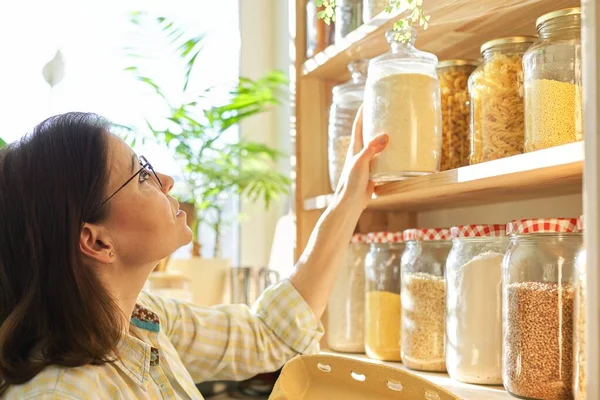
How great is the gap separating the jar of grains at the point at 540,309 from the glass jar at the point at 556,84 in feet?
0.35

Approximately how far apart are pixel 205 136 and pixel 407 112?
3.69 ft

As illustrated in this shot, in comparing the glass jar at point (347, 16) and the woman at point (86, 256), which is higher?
the glass jar at point (347, 16)

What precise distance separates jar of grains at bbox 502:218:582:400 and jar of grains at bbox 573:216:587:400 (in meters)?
0.02

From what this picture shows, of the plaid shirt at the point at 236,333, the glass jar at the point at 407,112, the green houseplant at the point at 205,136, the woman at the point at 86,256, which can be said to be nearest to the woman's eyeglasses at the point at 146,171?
the woman at the point at 86,256

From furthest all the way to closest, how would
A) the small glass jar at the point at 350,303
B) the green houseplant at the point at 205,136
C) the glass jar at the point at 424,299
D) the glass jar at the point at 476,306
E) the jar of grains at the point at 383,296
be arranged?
the green houseplant at the point at 205,136 → the small glass jar at the point at 350,303 → the jar of grains at the point at 383,296 → the glass jar at the point at 424,299 → the glass jar at the point at 476,306

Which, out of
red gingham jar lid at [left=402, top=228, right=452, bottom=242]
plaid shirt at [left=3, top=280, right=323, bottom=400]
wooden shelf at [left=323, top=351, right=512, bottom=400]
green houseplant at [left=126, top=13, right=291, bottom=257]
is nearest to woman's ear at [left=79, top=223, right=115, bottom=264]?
plaid shirt at [left=3, top=280, right=323, bottom=400]

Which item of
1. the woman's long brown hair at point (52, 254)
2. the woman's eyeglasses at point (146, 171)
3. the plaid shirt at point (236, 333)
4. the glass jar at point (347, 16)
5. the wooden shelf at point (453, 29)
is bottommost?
the plaid shirt at point (236, 333)

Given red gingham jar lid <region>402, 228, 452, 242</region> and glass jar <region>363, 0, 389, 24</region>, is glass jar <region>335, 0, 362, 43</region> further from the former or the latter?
red gingham jar lid <region>402, 228, 452, 242</region>

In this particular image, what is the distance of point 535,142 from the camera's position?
0.90 metres

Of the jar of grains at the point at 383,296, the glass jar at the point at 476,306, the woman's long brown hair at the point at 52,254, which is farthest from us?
the jar of grains at the point at 383,296

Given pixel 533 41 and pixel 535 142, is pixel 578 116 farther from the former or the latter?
pixel 533 41

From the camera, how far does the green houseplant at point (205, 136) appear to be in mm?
2037

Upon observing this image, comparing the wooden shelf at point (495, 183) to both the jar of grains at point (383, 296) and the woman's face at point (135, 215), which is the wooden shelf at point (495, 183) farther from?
the woman's face at point (135, 215)

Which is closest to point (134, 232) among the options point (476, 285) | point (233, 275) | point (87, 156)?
point (87, 156)
